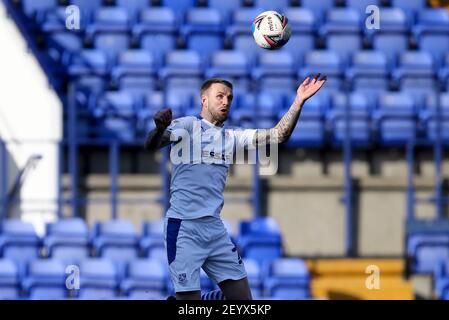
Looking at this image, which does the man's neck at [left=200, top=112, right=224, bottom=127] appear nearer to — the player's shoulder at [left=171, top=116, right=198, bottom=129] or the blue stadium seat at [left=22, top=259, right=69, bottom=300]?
the player's shoulder at [left=171, top=116, right=198, bottom=129]

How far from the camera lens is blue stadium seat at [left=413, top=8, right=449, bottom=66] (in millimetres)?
14406

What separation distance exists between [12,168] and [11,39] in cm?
132

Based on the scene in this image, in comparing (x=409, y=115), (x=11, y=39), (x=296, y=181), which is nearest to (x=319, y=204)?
(x=296, y=181)

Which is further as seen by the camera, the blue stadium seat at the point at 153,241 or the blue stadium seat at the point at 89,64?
the blue stadium seat at the point at 89,64

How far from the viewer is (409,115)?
13.5 metres

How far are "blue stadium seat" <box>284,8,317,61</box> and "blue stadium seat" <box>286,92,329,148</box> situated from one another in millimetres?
919

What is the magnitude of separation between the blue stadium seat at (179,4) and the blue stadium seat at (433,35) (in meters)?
2.56

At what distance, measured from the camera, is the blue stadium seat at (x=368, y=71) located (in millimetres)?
13695

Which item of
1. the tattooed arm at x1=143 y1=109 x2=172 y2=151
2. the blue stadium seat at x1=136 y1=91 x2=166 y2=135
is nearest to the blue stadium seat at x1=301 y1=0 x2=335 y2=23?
the blue stadium seat at x1=136 y1=91 x2=166 y2=135

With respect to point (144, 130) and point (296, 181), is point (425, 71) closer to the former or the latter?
point (296, 181)

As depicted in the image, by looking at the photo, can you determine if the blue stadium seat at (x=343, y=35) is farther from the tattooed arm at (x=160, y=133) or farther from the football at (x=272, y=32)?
the tattooed arm at (x=160, y=133)

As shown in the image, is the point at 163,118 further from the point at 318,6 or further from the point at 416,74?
the point at 318,6

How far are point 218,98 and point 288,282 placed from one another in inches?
167

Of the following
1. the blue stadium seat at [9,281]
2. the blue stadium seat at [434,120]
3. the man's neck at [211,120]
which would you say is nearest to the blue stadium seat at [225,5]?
the blue stadium seat at [434,120]
